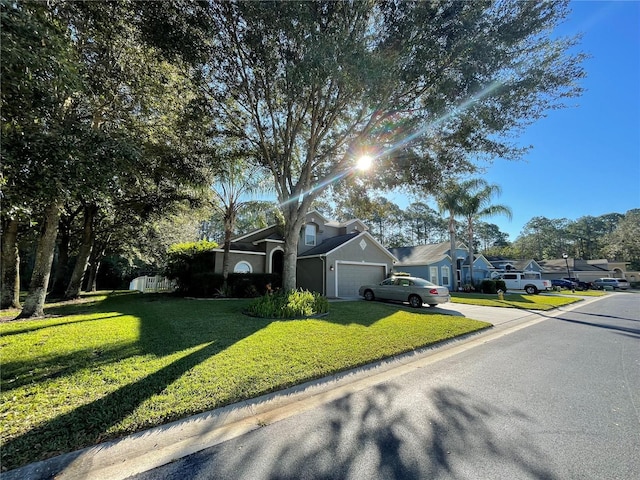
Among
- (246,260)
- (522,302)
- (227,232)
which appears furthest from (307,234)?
(522,302)

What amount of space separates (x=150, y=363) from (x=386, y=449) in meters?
3.89

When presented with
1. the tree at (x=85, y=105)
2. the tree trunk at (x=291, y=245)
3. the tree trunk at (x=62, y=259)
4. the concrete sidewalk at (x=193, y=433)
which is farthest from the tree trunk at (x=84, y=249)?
the concrete sidewalk at (x=193, y=433)

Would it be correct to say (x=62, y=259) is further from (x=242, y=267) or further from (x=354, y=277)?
(x=354, y=277)

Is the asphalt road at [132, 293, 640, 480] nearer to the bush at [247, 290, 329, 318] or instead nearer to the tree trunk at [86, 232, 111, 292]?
the bush at [247, 290, 329, 318]

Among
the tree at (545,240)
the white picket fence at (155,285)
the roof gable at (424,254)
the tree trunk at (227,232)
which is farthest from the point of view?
the tree at (545,240)

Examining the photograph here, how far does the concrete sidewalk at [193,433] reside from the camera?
2428 mm

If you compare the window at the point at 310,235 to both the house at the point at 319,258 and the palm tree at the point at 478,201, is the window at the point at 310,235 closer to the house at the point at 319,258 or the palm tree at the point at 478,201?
the house at the point at 319,258

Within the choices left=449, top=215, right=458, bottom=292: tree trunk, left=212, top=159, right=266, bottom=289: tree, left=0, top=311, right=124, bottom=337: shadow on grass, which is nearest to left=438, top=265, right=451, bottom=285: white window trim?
left=449, top=215, right=458, bottom=292: tree trunk

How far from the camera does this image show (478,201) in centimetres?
2575

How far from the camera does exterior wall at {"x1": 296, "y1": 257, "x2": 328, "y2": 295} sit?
17.6 m

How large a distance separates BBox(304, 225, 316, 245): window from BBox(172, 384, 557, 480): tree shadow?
17.5 meters

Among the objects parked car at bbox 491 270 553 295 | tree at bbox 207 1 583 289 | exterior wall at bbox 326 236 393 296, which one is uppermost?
tree at bbox 207 1 583 289

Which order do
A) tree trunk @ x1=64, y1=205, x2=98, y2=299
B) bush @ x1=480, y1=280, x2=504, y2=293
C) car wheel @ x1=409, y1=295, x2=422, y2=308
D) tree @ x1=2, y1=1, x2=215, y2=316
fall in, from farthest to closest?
bush @ x1=480, y1=280, x2=504, y2=293, tree trunk @ x1=64, y1=205, x2=98, y2=299, car wheel @ x1=409, y1=295, x2=422, y2=308, tree @ x1=2, y1=1, x2=215, y2=316

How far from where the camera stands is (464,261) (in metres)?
29.9
